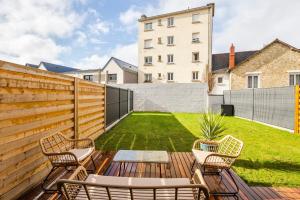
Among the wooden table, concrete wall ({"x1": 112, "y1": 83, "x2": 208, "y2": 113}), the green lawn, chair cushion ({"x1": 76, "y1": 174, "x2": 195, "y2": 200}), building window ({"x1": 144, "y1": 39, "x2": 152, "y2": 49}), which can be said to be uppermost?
building window ({"x1": 144, "y1": 39, "x2": 152, "y2": 49})

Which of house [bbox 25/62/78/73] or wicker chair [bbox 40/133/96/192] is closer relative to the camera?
wicker chair [bbox 40/133/96/192]

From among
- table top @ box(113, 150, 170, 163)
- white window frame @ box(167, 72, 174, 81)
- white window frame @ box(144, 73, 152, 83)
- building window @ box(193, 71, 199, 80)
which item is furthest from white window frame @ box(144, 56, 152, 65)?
table top @ box(113, 150, 170, 163)

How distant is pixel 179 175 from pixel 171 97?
15.8m

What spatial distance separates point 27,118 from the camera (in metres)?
3.33

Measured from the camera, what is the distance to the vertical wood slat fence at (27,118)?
2830 millimetres

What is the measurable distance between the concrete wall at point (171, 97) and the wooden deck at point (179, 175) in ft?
46.7

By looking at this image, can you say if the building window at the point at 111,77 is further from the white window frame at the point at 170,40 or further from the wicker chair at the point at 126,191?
the wicker chair at the point at 126,191

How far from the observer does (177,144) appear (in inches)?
279

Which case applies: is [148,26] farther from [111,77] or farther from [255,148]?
[255,148]

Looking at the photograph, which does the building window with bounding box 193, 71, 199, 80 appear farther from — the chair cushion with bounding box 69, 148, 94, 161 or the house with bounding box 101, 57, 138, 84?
the chair cushion with bounding box 69, 148, 94, 161

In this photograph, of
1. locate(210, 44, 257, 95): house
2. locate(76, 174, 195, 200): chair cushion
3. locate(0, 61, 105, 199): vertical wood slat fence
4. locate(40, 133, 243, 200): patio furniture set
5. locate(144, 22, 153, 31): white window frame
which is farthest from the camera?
locate(144, 22, 153, 31): white window frame

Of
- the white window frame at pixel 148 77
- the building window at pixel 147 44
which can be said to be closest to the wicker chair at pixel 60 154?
the white window frame at pixel 148 77

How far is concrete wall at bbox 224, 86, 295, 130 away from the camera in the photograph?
33.7ft

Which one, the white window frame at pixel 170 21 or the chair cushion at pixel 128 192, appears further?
the white window frame at pixel 170 21
